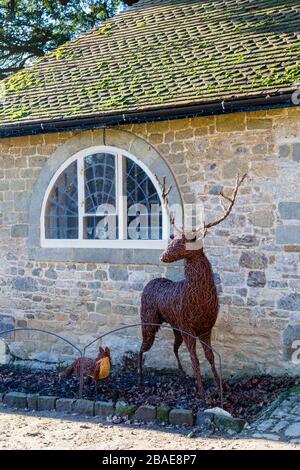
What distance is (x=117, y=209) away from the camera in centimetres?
934

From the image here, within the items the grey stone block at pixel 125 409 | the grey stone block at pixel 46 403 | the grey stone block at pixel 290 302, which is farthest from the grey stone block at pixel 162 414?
the grey stone block at pixel 290 302

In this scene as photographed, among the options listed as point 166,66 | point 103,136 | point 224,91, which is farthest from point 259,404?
point 166,66

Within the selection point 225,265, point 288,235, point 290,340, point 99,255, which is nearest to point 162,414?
point 290,340

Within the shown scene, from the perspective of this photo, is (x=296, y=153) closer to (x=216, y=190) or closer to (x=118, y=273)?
(x=216, y=190)

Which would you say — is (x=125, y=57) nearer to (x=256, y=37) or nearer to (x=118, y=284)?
(x=256, y=37)

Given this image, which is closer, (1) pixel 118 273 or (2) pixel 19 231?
(1) pixel 118 273

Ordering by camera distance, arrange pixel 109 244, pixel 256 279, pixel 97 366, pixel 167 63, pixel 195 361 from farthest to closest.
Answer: pixel 167 63 < pixel 109 244 < pixel 256 279 < pixel 97 366 < pixel 195 361

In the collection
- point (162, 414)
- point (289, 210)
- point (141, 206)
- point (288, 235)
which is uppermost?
point (141, 206)

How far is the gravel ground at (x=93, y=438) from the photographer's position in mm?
5828

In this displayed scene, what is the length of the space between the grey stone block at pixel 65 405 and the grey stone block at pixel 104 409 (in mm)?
330

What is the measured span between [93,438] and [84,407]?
34.7 inches

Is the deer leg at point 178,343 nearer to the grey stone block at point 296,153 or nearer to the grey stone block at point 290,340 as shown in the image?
the grey stone block at point 290,340

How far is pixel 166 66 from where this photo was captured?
9.77 metres
